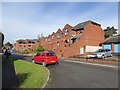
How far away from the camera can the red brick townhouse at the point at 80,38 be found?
44.1 m

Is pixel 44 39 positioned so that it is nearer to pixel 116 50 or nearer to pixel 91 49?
pixel 91 49

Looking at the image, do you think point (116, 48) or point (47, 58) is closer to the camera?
point (47, 58)

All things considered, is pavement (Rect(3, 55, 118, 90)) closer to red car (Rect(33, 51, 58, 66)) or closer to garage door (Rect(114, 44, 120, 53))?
red car (Rect(33, 51, 58, 66))

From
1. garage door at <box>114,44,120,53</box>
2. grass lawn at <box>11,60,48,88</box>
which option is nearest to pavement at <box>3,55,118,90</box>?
grass lawn at <box>11,60,48,88</box>

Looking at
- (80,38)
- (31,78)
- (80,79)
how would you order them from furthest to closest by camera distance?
(80,38), (80,79), (31,78)

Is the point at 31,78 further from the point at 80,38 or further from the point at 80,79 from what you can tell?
the point at 80,38

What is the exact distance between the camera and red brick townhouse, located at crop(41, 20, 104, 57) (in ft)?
145

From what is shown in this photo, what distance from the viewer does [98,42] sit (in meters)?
51.2

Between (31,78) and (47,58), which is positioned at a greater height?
(47,58)

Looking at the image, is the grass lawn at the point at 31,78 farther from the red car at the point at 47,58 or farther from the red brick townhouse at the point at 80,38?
the red brick townhouse at the point at 80,38

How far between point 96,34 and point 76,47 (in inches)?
390

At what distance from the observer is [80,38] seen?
4538 centimetres

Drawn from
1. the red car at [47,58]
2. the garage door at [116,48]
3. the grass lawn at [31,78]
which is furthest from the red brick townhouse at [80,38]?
the grass lawn at [31,78]

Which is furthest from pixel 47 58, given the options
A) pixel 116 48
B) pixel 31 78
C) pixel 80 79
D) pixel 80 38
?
pixel 80 38
